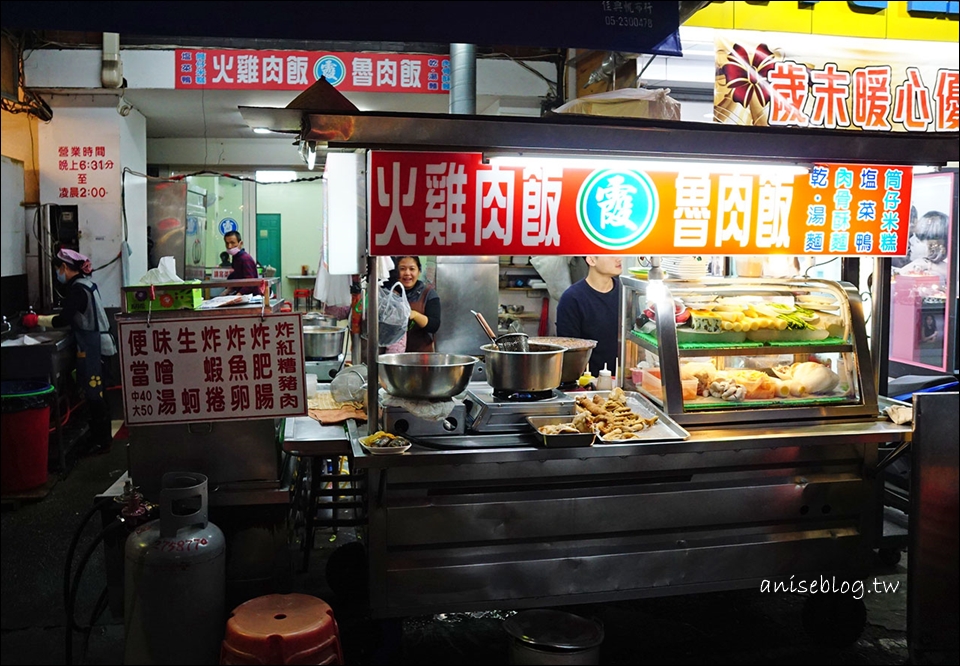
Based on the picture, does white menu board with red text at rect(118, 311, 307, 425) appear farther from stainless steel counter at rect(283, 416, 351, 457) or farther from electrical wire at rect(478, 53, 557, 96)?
electrical wire at rect(478, 53, 557, 96)

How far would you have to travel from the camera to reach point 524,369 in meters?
4.52

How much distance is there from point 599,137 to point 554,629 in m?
2.50

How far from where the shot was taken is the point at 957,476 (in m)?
3.91

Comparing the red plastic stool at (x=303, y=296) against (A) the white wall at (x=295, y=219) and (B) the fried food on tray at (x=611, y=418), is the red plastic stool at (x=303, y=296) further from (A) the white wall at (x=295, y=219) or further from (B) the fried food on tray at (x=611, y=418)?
(B) the fried food on tray at (x=611, y=418)

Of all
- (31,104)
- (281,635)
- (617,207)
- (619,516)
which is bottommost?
(281,635)

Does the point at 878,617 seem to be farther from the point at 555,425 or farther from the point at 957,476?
the point at 555,425

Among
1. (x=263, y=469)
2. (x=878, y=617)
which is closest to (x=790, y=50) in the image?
(x=878, y=617)

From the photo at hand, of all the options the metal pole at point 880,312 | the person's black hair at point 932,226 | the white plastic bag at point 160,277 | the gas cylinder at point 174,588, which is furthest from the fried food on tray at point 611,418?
the person's black hair at point 932,226

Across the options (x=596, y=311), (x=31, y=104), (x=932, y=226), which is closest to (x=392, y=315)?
(x=596, y=311)

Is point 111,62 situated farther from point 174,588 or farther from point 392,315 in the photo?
point 174,588

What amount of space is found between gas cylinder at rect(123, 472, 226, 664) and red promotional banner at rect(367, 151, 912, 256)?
1.65 metres

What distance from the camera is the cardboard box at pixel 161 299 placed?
13.8 feet

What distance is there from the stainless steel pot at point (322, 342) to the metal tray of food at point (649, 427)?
2.49m

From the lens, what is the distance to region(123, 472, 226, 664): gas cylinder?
12.2 ft
